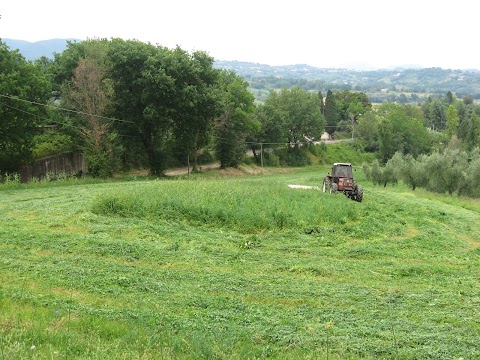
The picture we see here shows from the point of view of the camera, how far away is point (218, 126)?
5866 centimetres

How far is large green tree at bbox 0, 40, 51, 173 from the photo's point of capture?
31.7m

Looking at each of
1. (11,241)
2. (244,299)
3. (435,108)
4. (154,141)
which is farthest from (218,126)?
(435,108)

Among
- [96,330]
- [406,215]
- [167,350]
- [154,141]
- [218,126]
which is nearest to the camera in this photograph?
[167,350]

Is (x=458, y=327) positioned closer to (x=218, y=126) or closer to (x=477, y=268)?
(x=477, y=268)

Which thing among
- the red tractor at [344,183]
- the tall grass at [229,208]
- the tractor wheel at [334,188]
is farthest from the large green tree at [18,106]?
the tractor wheel at [334,188]

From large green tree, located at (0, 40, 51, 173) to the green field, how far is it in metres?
13.5

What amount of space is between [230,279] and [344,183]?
1695 centimetres

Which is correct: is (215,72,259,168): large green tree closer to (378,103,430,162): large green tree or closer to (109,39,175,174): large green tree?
(109,39,175,174): large green tree

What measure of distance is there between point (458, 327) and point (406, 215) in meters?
13.9

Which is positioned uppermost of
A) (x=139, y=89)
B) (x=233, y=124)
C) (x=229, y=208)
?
(x=139, y=89)

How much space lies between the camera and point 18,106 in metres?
32.1

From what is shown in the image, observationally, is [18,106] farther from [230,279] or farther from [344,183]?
[230,279]

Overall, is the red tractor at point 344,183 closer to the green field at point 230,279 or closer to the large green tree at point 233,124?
the green field at point 230,279

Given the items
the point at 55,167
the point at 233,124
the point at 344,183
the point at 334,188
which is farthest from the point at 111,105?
the point at 344,183
